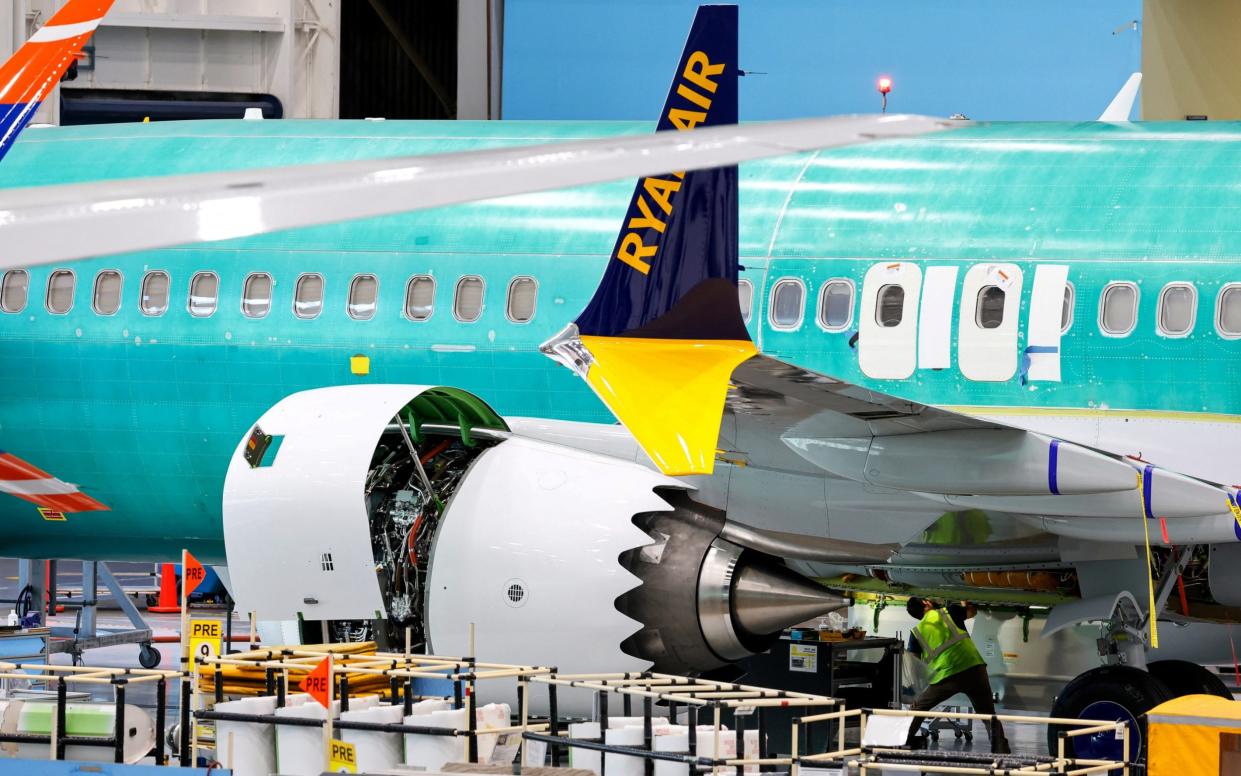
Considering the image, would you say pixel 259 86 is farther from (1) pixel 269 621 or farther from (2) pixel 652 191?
(2) pixel 652 191

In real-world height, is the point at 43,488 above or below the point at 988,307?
below

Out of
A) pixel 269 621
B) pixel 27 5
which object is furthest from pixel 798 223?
pixel 27 5

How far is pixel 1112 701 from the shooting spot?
11727mm

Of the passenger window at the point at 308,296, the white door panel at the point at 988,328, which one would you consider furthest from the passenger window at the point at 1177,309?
the passenger window at the point at 308,296

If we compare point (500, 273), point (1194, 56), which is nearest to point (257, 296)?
point (500, 273)

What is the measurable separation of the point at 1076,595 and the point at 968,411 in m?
2.23

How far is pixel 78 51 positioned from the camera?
9859 millimetres

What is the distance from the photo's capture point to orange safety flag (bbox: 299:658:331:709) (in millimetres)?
9094

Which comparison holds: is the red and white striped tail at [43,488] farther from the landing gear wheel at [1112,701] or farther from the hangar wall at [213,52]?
the hangar wall at [213,52]

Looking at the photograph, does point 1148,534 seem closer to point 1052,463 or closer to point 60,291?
point 1052,463

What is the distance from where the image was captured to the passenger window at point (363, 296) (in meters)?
14.2

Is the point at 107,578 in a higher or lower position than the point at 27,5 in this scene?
lower

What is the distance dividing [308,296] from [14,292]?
9.36 feet

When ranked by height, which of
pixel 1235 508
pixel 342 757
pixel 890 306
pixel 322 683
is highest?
pixel 890 306
